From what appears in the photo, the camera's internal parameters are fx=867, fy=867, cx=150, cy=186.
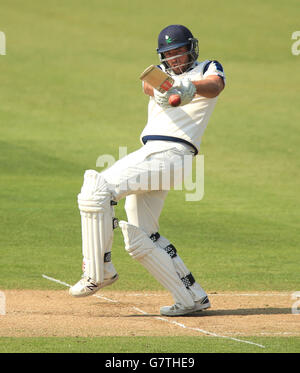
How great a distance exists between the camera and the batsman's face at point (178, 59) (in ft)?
25.1

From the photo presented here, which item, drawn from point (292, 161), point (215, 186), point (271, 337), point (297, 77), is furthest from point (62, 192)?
point (297, 77)

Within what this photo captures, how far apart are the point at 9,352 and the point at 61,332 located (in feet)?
2.76

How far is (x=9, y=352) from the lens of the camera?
237 inches

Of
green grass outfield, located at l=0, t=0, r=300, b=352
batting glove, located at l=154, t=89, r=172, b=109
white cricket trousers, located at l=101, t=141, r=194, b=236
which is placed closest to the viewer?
batting glove, located at l=154, t=89, r=172, b=109

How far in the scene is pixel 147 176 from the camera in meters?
7.34

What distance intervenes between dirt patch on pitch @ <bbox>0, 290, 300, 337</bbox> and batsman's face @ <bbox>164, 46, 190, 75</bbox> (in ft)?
7.25

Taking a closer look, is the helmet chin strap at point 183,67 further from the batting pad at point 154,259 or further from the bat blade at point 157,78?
the batting pad at point 154,259

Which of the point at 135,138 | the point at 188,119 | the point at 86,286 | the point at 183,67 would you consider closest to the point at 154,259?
the point at 86,286

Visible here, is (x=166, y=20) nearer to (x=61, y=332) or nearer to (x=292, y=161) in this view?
(x=292, y=161)

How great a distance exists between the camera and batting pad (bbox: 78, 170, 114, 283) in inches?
280

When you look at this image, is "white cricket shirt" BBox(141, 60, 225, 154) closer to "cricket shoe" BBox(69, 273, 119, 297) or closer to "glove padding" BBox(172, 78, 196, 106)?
"glove padding" BBox(172, 78, 196, 106)

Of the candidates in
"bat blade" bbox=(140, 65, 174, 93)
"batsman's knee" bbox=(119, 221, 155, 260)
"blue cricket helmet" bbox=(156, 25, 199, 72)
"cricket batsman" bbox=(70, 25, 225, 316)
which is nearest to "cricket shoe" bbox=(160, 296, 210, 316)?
"cricket batsman" bbox=(70, 25, 225, 316)

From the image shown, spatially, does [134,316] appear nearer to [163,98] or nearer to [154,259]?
[154,259]
